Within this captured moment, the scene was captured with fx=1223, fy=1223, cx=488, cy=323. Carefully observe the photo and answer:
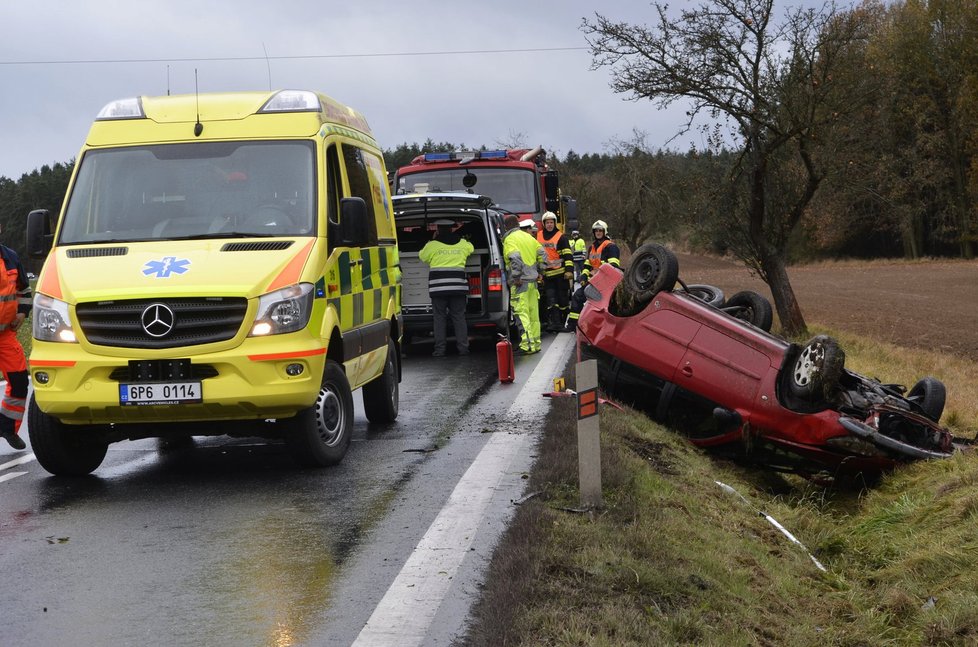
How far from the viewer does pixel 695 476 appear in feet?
26.8

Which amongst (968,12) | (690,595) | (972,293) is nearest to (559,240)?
(690,595)

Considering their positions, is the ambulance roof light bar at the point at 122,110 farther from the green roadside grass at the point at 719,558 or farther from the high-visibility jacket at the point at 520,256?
the high-visibility jacket at the point at 520,256

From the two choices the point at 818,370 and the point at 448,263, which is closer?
the point at 818,370

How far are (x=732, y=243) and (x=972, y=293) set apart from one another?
18168 millimetres

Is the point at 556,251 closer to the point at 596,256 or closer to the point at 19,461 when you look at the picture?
the point at 596,256

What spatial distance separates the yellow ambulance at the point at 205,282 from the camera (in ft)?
23.8

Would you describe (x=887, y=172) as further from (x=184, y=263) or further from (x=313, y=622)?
(x=313, y=622)

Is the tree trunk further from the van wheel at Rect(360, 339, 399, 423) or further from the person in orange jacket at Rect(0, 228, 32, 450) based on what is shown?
the person in orange jacket at Rect(0, 228, 32, 450)

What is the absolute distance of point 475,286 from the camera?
16516 millimetres

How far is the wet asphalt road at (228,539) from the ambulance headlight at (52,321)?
3.19 feet

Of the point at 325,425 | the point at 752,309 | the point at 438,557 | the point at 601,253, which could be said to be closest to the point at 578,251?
the point at 601,253

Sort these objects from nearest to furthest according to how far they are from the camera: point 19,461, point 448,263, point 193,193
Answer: point 193,193 → point 19,461 → point 448,263

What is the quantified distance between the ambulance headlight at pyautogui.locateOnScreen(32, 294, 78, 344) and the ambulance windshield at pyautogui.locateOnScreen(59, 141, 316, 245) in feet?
2.29

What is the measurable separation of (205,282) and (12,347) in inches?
99.7
